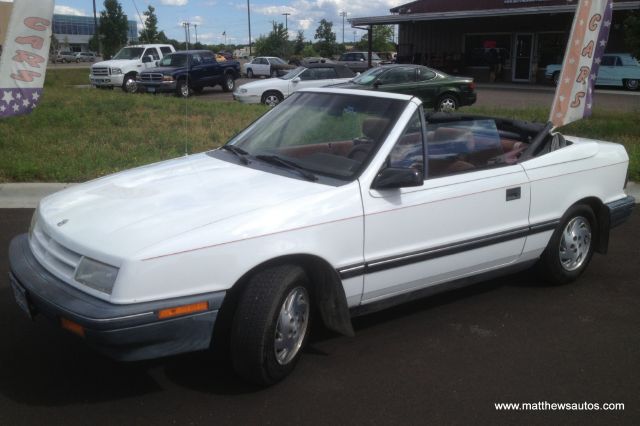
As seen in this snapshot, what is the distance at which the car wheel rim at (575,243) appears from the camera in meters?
4.73

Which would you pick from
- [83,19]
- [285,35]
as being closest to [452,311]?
[285,35]

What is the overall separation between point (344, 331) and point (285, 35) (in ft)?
229

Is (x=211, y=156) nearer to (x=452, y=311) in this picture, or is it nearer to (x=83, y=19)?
(x=452, y=311)

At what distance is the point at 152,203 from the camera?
10.8 ft

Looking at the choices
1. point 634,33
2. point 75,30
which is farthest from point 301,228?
point 75,30

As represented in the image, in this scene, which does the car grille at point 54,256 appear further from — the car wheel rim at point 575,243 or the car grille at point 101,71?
the car grille at point 101,71

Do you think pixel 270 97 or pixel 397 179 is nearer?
pixel 397 179

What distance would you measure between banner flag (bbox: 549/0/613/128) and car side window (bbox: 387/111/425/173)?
5.59 metres

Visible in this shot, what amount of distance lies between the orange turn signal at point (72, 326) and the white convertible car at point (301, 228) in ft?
0.05

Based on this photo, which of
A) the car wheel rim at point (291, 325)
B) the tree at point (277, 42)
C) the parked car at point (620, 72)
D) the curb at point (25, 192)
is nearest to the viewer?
the car wheel rim at point (291, 325)

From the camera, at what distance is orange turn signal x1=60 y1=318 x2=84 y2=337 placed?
279 centimetres

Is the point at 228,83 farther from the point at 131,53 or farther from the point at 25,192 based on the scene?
the point at 25,192

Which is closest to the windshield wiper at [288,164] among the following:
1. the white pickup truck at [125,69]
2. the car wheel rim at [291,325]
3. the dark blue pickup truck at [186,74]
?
the car wheel rim at [291,325]

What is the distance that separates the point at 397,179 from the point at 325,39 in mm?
76816
